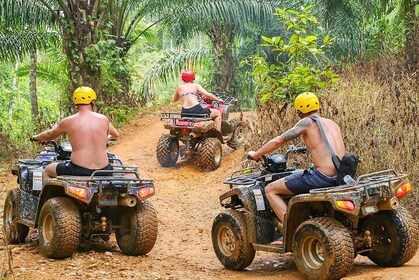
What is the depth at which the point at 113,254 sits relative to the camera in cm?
829

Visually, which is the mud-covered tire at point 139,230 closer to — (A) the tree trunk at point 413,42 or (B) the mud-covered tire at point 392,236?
(B) the mud-covered tire at point 392,236

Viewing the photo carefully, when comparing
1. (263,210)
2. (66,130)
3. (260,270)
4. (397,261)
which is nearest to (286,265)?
(260,270)

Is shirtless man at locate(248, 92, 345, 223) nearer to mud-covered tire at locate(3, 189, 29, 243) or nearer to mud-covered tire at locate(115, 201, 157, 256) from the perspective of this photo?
mud-covered tire at locate(115, 201, 157, 256)

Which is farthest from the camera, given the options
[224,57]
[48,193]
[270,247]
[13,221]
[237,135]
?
[224,57]

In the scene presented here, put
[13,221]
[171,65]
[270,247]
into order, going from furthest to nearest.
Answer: [171,65], [13,221], [270,247]

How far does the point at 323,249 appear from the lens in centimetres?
690

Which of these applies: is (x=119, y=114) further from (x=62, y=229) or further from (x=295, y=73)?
(x=62, y=229)

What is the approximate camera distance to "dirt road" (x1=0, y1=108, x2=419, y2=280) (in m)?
7.38

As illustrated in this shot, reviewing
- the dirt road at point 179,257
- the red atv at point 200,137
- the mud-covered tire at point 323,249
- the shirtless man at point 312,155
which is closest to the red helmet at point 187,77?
the red atv at point 200,137

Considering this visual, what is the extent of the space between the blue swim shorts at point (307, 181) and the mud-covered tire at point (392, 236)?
1.99 ft

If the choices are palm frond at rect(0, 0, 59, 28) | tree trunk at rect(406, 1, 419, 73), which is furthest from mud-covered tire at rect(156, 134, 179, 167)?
tree trunk at rect(406, 1, 419, 73)

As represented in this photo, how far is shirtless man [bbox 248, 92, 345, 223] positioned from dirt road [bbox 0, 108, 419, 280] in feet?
2.88

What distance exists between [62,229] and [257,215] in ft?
6.87

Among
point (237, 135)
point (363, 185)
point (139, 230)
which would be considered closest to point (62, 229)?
point (139, 230)
